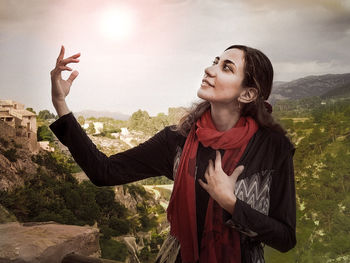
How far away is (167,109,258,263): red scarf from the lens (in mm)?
1117

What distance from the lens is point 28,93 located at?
2.77 meters

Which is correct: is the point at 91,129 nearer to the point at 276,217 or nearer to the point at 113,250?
the point at 113,250

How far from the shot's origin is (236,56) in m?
1.15

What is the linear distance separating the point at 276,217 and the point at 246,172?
132mm

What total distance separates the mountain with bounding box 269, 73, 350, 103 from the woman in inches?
62.3

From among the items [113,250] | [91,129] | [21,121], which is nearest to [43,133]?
[21,121]

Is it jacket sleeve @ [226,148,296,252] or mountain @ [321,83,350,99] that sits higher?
mountain @ [321,83,350,99]

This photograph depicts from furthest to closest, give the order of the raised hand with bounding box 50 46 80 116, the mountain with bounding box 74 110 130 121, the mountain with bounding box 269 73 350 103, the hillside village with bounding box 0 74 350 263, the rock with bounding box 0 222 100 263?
1. the mountain with bounding box 74 110 130 121
2. the mountain with bounding box 269 73 350 103
3. the hillside village with bounding box 0 74 350 263
4. the rock with bounding box 0 222 100 263
5. the raised hand with bounding box 50 46 80 116

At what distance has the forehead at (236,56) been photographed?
3.77 feet

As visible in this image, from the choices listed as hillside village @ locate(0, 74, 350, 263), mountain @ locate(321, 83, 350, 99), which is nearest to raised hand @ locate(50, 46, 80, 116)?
Result: hillside village @ locate(0, 74, 350, 263)

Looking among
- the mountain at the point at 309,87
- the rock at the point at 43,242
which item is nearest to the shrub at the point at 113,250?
the rock at the point at 43,242

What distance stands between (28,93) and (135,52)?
0.73m

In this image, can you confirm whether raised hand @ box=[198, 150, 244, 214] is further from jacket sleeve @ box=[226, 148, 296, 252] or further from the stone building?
the stone building

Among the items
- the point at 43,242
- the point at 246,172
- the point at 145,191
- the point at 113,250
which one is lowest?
the point at 113,250
